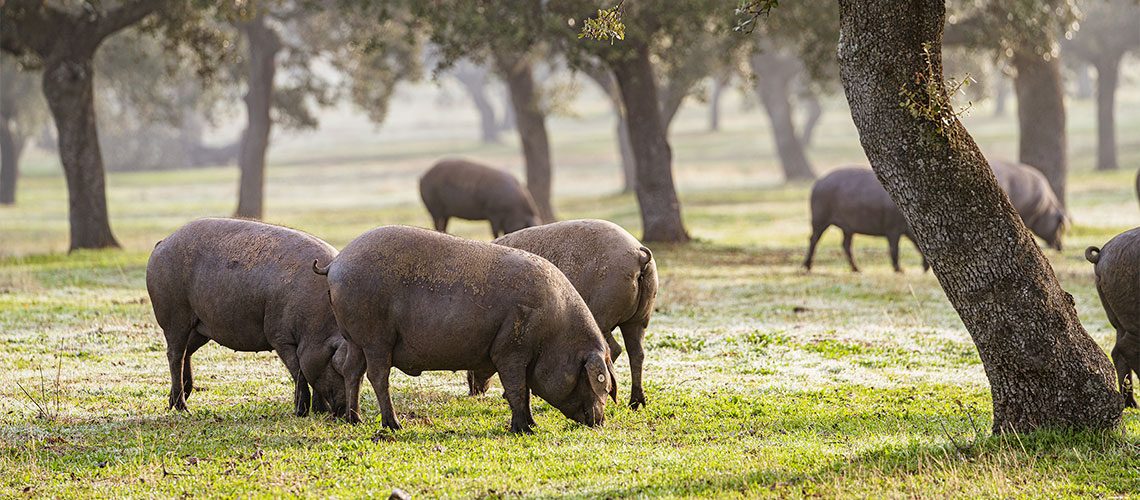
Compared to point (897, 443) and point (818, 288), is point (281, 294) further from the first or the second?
point (818, 288)

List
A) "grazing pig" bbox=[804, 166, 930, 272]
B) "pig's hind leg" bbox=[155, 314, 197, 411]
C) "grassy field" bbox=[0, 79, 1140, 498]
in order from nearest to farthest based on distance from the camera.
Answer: "grassy field" bbox=[0, 79, 1140, 498], "pig's hind leg" bbox=[155, 314, 197, 411], "grazing pig" bbox=[804, 166, 930, 272]

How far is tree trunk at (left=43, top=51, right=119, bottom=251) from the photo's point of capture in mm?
25859

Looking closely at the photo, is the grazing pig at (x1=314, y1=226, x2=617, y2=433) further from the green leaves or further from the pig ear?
the green leaves

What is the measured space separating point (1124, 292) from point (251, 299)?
7165 millimetres

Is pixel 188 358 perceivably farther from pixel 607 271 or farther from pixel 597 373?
pixel 597 373

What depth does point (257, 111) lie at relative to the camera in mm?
38125

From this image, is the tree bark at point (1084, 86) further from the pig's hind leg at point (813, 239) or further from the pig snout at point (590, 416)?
the pig snout at point (590, 416)

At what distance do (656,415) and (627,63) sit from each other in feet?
54.9

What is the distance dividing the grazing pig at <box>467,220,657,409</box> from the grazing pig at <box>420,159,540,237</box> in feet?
50.8

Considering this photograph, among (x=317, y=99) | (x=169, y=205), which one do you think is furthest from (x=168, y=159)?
(x=317, y=99)

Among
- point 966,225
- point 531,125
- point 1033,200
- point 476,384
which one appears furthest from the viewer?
point 531,125

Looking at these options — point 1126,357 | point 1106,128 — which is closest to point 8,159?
point 1106,128

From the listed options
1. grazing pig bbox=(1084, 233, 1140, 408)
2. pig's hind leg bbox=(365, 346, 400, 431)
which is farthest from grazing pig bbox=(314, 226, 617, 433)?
grazing pig bbox=(1084, 233, 1140, 408)

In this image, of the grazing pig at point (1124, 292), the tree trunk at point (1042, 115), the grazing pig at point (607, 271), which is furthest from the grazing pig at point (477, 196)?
the grazing pig at point (1124, 292)
